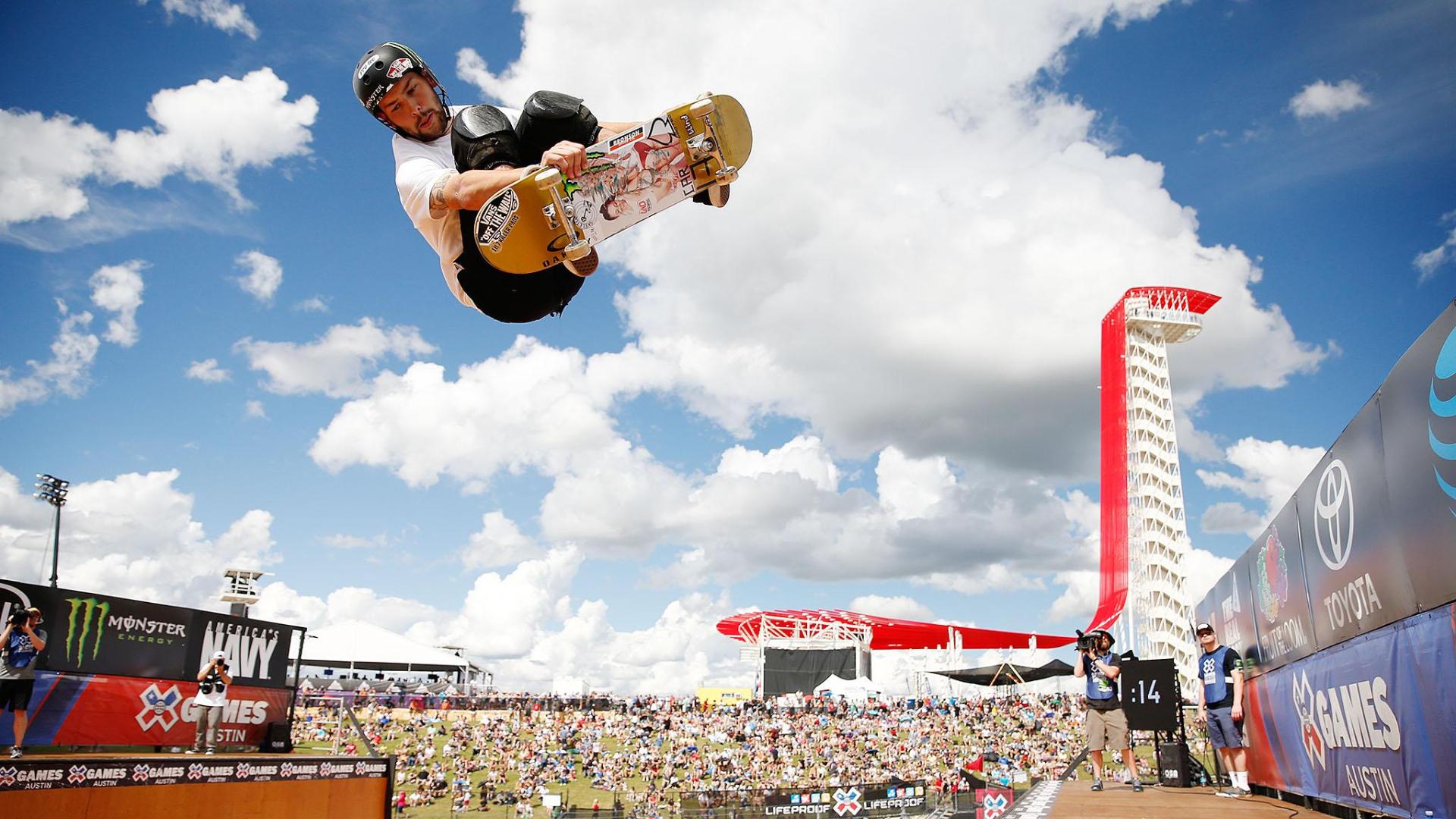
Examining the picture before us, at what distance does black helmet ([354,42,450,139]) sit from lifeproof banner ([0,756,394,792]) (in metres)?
8.72

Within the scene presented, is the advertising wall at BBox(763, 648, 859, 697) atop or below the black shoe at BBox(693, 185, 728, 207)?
below

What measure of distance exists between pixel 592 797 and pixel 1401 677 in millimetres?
26621

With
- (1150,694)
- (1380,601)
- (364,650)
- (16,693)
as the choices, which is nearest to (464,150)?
(1380,601)

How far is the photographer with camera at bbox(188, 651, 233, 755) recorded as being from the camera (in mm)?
12523

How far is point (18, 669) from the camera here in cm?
1002

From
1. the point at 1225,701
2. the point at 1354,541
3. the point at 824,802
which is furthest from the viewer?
the point at 824,802

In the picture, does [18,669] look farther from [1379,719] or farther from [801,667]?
[801,667]

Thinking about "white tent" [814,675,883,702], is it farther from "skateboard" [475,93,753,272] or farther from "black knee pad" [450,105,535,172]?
"black knee pad" [450,105,535,172]

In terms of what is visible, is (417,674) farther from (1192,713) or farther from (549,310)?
(549,310)

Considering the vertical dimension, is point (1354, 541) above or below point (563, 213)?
below

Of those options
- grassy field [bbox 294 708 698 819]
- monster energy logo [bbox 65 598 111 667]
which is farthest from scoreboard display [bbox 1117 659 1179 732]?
grassy field [bbox 294 708 698 819]

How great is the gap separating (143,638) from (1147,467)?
48.8m

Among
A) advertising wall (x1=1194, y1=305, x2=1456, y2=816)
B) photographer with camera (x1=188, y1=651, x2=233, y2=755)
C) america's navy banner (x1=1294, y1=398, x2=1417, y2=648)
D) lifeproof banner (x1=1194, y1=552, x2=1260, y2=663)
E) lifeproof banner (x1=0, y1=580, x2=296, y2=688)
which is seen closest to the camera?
advertising wall (x1=1194, y1=305, x2=1456, y2=816)

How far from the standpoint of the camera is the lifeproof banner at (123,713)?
11289mm
